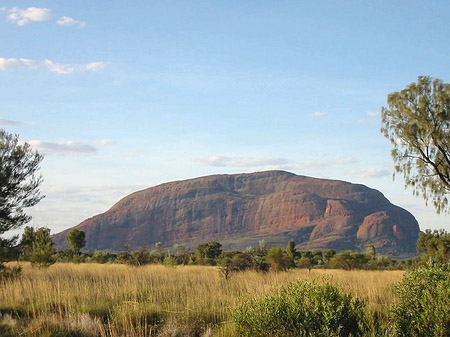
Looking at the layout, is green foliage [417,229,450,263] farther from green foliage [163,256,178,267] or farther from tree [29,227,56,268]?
tree [29,227,56,268]

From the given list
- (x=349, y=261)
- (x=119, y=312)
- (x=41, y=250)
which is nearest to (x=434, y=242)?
(x=349, y=261)

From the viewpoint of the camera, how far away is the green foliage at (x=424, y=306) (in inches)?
231

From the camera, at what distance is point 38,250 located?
72.9ft

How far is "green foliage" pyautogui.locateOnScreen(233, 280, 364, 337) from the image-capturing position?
6.12 metres

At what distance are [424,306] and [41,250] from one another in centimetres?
1995

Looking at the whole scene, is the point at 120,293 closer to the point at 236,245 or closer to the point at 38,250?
the point at 38,250

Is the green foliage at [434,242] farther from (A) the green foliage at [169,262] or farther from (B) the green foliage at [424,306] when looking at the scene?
(B) the green foliage at [424,306]

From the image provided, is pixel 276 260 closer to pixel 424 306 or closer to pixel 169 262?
pixel 169 262

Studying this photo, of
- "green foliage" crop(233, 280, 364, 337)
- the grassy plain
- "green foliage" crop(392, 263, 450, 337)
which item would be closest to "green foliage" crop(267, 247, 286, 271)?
the grassy plain

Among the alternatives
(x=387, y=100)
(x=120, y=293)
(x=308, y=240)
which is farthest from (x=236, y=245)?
(x=120, y=293)

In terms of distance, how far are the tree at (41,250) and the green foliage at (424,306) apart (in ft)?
63.5

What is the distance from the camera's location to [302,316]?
246 inches

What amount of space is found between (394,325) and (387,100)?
21256mm

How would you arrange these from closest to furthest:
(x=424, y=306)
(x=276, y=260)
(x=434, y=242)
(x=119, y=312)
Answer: (x=424, y=306), (x=119, y=312), (x=276, y=260), (x=434, y=242)
